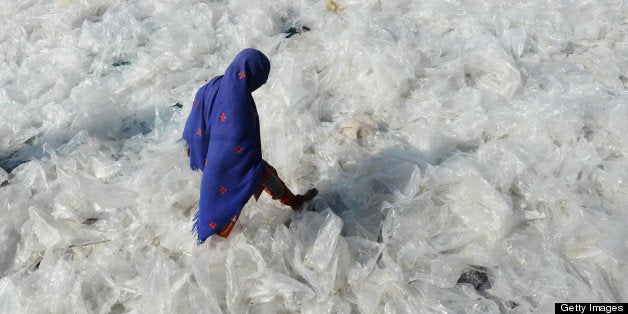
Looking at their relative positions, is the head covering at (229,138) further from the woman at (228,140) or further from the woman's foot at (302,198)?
the woman's foot at (302,198)

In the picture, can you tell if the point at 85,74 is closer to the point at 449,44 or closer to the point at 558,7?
the point at 449,44

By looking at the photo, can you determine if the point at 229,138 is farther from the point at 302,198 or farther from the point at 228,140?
the point at 302,198

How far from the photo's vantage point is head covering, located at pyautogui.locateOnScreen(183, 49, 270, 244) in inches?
65.1

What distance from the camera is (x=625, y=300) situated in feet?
6.22

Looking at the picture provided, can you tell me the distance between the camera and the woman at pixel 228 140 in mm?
1655

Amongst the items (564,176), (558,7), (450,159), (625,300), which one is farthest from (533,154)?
(558,7)

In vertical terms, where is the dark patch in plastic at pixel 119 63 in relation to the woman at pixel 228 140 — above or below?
below
